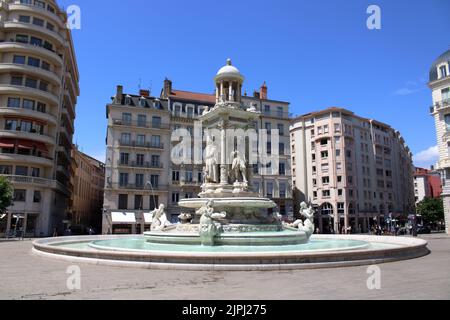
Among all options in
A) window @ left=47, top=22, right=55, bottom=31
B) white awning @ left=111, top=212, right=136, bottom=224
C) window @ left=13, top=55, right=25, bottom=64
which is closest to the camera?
window @ left=13, top=55, right=25, bottom=64

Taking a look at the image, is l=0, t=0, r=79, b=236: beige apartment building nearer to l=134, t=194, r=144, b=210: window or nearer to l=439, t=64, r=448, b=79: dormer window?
l=134, t=194, r=144, b=210: window

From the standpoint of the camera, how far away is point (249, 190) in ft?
60.4

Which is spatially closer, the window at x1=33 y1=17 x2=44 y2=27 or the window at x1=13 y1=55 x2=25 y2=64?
the window at x1=13 y1=55 x2=25 y2=64

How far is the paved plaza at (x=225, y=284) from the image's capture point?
7301mm

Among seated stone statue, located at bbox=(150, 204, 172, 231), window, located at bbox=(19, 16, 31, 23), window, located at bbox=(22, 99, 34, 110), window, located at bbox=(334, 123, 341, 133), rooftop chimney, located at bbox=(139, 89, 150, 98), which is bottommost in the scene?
seated stone statue, located at bbox=(150, 204, 172, 231)

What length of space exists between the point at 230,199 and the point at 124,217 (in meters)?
32.9

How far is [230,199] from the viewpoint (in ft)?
55.4

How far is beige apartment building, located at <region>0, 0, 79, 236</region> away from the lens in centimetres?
4053

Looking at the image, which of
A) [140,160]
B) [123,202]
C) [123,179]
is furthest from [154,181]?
[123,202]

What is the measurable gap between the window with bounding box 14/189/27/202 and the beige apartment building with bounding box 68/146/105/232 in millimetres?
23157

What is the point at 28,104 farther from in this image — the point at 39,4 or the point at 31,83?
the point at 39,4

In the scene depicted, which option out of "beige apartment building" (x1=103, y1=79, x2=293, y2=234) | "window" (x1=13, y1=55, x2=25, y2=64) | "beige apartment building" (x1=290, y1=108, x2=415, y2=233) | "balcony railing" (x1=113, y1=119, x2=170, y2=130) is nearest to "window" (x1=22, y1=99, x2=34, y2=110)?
"window" (x1=13, y1=55, x2=25, y2=64)
